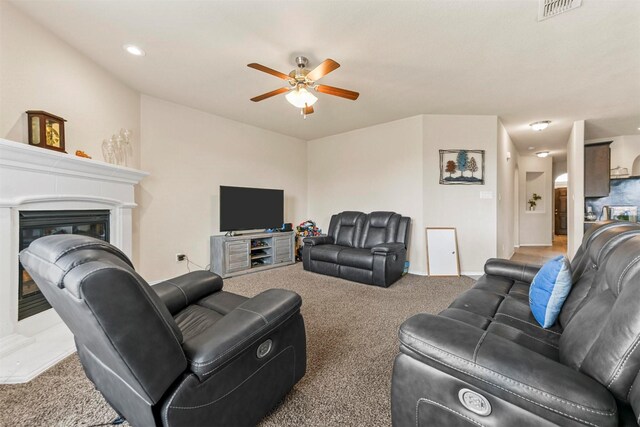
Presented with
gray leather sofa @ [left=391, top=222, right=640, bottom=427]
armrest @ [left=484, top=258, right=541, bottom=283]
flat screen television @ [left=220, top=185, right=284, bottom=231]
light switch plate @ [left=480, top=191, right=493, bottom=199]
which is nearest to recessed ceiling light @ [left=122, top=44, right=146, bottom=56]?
flat screen television @ [left=220, top=185, right=284, bottom=231]

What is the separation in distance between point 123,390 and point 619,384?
5.41 ft

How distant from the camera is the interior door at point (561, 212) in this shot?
9.56 metres

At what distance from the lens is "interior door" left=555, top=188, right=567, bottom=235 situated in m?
9.56

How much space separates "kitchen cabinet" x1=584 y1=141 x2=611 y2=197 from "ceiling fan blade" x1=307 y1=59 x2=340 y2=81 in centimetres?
572

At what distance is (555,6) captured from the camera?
6.01 ft

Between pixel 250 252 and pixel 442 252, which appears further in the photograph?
pixel 250 252

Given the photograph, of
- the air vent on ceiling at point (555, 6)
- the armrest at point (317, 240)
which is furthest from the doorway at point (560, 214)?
the air vent on ceiling at point (555, 6)

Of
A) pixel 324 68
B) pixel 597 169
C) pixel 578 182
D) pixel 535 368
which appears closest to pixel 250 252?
pixel 324 68

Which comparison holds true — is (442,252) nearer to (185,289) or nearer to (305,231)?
(305,231)

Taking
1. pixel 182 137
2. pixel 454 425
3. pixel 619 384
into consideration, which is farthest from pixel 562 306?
pixel 182 137

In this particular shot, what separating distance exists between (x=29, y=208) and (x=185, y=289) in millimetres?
1513

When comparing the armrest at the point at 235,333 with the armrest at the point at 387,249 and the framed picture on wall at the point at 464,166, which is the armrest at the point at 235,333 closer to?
the armrest at the point at 387,249

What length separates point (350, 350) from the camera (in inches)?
74.0

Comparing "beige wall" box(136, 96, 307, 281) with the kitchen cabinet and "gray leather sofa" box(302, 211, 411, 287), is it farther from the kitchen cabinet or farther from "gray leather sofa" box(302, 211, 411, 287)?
the kitchen cabinet
